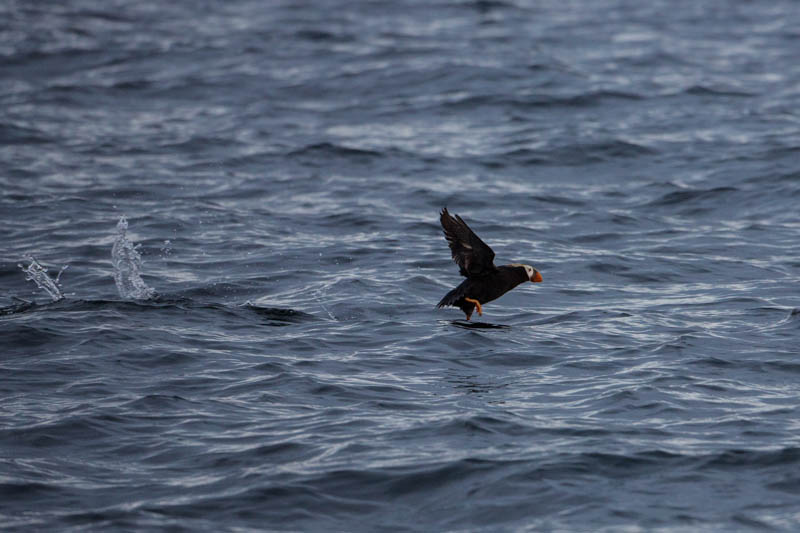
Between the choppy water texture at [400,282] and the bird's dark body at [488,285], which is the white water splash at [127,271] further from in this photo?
the bird's dark body at [488,285]

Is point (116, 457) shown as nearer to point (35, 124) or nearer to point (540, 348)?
point (540, 348)

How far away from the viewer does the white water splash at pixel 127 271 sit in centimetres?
1089

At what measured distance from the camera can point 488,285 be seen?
9633 mm

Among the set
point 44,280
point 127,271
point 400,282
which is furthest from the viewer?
point 400,282

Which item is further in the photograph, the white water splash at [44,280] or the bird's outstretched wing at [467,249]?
the white water splash at [44,280]

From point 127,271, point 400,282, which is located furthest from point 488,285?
point 127,271

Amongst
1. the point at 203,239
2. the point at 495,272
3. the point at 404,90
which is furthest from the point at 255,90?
the point at 495,272

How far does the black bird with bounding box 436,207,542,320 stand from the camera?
9.53 metres

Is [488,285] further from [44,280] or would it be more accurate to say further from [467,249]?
[44,280]

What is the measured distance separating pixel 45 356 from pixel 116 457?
2263 millimetres

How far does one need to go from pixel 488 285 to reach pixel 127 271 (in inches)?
156

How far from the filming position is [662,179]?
1549cm

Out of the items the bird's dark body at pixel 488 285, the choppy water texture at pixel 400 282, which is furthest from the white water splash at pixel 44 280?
the bird's dark body at pixel 488 285

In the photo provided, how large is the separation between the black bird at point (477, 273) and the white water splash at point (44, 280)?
3.88 meters
